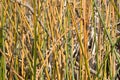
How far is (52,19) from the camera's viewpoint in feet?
3.25

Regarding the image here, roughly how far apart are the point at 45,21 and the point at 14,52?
6.4 inches

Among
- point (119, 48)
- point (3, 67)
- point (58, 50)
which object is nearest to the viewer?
point (3, 67)

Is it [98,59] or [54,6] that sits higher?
[54,6]

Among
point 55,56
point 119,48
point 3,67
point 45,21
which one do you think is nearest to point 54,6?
point 45,21

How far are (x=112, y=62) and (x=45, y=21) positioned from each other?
0.28 m

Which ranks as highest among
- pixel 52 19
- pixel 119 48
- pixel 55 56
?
pixel 52 19

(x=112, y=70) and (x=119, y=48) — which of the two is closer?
(x=112, y=70)

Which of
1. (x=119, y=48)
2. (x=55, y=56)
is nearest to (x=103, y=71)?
(x=55, y=56)

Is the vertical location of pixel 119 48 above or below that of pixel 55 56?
below

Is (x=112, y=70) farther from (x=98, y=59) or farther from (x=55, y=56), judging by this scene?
(x=55, y=56)

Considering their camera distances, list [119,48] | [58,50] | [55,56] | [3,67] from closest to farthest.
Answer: [3,67] → [55,56] → [58,50] → [119,48]

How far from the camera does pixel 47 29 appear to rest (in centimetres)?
107

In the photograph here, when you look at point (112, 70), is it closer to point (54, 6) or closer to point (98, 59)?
point (98, 59)

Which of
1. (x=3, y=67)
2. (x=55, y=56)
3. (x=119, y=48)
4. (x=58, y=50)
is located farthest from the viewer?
(x=119, y=48)
